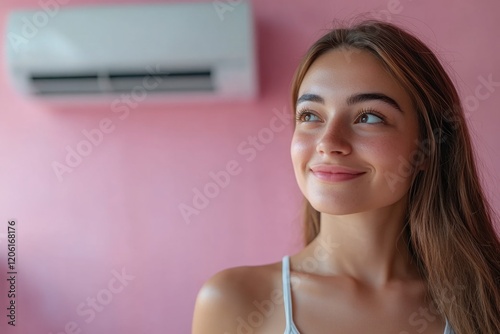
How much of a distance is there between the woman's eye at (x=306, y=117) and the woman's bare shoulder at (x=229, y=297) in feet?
0.98

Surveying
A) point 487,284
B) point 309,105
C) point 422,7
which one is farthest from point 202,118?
point 487,284

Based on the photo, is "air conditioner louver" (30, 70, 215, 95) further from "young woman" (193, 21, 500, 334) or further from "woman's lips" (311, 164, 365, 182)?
"woman's lips" (311, 164, 365, 182)

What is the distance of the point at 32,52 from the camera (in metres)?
2.03

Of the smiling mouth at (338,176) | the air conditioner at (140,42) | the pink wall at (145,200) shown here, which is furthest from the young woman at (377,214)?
the pink wall at (145,200)

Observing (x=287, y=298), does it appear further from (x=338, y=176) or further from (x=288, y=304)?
(x=338, y=176)

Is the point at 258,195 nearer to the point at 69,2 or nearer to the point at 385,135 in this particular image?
the point at 69,2

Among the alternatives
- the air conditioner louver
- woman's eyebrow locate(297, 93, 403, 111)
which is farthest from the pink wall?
woman's eyebrow locate(297, 93, 403, 111)

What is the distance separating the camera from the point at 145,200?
7.14 feet

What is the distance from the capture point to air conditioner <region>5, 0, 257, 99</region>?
2.00 meters

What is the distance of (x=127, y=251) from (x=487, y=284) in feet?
4.61

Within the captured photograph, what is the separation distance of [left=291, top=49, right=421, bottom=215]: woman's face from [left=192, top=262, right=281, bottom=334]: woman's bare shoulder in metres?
0.20

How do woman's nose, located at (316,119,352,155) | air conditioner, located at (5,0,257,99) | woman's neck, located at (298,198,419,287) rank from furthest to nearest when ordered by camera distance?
air conditioner, located at (5,0,257,99) → woman's neck, located at (298,198,419,287) → woman's nose, located at (316,119,352,155)

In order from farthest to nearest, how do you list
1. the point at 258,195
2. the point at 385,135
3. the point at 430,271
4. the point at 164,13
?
the point at 258,195
the point at 164,13
the point at 430,271
the point at 385,135

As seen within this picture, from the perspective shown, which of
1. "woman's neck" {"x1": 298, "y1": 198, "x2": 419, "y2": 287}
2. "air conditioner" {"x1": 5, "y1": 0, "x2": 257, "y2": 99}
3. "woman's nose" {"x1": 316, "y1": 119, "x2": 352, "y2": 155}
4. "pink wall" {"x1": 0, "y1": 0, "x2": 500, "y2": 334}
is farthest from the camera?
"pink wall" {"x1": 0, "y1": 0, "x2": 500, "y2": 334}
